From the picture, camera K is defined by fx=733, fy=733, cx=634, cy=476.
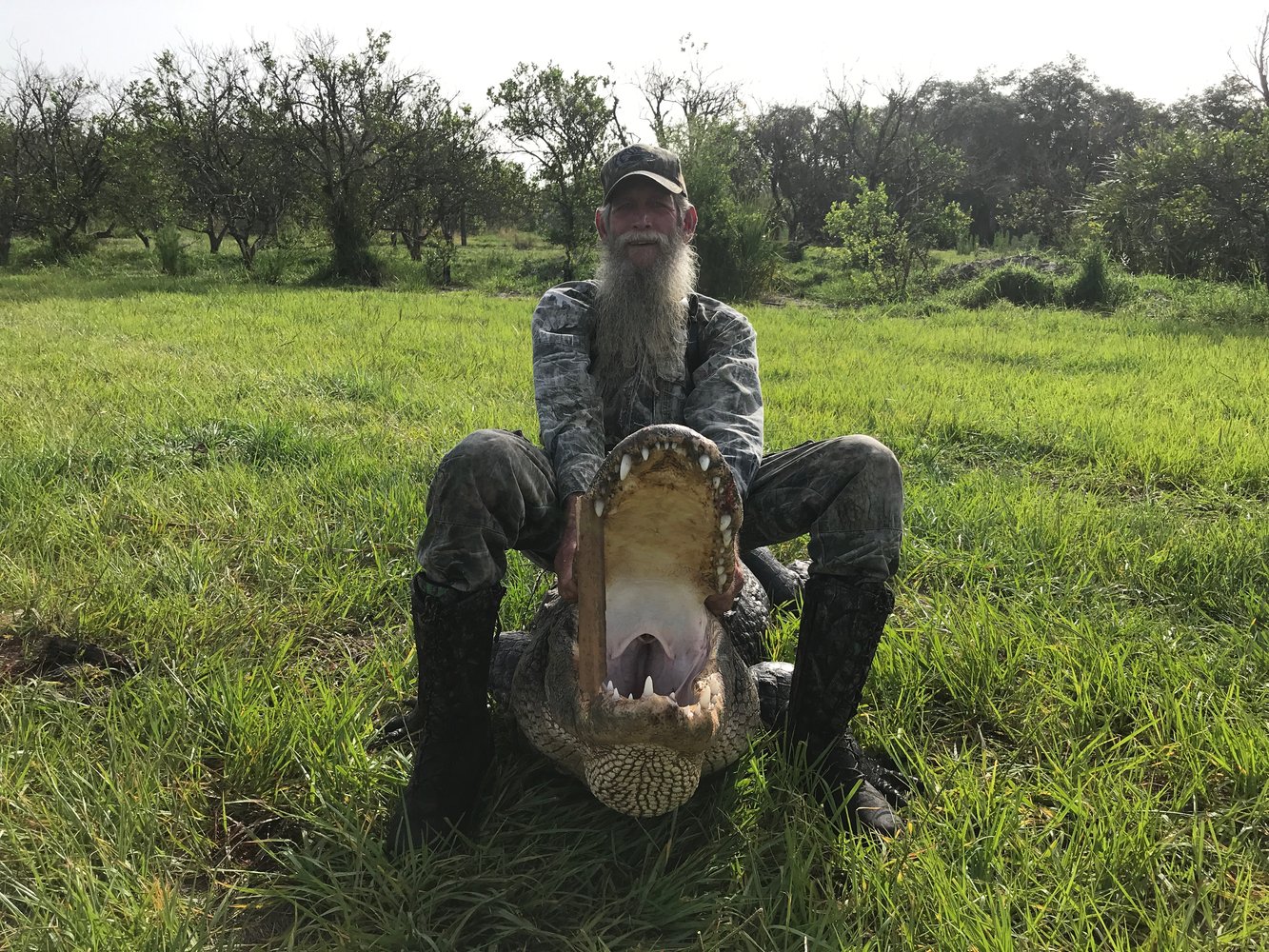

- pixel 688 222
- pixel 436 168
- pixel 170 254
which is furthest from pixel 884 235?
pixel 170 254

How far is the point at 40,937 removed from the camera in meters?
1.38

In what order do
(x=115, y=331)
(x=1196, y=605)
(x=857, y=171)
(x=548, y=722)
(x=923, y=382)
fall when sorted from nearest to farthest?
(x=548, y=722)
(x=1196, y=605)
(x=923, y=382)
(x=115, y=331)
(x=857, y=171)

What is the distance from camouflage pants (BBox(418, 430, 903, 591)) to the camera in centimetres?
176

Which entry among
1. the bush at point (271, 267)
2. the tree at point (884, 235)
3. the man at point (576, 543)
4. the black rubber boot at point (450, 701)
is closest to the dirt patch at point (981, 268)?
the tree at point (884, 235)

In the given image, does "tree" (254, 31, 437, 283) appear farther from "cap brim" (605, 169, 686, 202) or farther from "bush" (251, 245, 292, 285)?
"cap brim" (605, 169, 686, 202)

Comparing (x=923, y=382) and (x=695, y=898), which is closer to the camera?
(x=695, y=898)

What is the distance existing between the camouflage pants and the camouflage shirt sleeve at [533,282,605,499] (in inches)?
3.1

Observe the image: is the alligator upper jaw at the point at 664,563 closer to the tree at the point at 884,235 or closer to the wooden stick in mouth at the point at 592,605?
the wooden stick in mouth at the point at 592,605

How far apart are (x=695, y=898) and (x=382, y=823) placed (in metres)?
0.78

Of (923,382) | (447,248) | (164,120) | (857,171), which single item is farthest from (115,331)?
(857,171)

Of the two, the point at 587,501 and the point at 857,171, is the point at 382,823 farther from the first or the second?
the point at 857,171

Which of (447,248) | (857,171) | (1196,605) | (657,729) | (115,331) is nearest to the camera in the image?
(657,729)

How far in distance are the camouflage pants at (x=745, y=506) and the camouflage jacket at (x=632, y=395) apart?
0.11 m

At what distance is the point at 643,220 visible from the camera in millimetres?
2600
